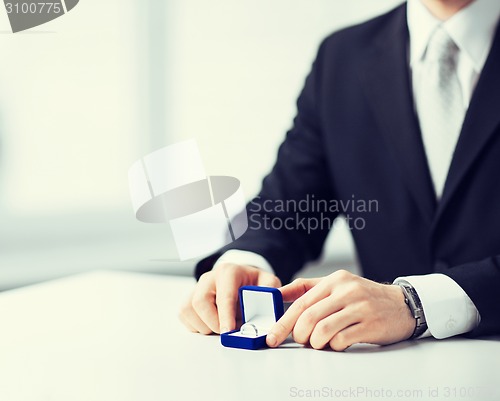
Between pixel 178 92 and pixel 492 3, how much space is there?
155 centimetres

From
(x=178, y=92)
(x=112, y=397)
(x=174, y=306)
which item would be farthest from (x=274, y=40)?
(x=112, y=397)

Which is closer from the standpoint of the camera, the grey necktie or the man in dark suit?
the man in dark suit

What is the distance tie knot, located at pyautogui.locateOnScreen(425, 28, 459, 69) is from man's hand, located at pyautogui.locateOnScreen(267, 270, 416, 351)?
0.61 metres

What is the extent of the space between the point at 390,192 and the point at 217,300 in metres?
0.58

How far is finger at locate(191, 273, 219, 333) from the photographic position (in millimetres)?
1081

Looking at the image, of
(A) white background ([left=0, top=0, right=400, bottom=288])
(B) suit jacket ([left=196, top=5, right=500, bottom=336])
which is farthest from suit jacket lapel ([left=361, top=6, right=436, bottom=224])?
(A) white background ([left=0, top=0, right=400, bottom=288])

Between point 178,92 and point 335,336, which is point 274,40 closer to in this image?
point 178,92

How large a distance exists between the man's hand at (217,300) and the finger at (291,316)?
9cm

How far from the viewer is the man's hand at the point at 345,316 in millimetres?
957

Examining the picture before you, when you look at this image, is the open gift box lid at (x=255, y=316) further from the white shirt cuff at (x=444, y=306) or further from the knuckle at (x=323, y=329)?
the white shirt cuff at (x=444, y=306)

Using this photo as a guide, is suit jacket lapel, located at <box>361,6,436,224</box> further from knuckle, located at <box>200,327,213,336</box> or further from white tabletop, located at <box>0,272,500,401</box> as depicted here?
knuckle, located at <box>200,327,213,336</box>

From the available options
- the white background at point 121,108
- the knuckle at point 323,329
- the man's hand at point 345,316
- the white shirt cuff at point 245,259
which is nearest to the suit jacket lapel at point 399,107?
the white shirt cuff at point 245,259

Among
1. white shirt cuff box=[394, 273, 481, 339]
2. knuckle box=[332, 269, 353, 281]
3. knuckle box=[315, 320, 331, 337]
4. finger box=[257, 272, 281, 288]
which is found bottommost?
white shirt cuff box=[394, 273, 481, 339]

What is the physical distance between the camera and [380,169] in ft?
5.02
